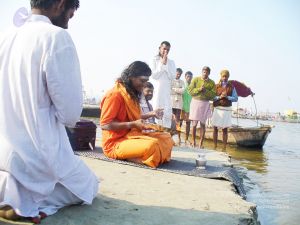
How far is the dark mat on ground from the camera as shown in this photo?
165 inches

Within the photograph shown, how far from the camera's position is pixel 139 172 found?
4215 mm

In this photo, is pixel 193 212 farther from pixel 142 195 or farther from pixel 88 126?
pixel 88 126

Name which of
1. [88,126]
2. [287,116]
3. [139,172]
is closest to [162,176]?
[139,172]

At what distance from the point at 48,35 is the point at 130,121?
2.70m

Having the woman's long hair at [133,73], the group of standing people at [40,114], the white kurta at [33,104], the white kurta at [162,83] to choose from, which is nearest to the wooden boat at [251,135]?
the white kurta at [162,83]

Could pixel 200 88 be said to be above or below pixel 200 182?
above

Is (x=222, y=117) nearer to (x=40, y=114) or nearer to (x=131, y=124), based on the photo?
(x=131, y=124)

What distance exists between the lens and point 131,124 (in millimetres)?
4555

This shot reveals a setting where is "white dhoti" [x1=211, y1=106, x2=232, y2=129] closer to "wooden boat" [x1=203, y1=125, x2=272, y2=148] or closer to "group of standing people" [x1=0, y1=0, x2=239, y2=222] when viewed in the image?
"wooden boat" [x1=203, y1=125, x2=272, y2=148]

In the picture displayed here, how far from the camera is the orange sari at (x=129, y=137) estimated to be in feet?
15.0

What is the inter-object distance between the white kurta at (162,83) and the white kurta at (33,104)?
541 centimetres

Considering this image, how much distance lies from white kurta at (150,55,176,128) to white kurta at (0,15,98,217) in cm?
541

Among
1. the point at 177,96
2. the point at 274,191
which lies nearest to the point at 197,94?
the point at 177,96

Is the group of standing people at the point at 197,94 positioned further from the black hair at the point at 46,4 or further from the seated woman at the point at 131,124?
the black hair at the point at 46,4
